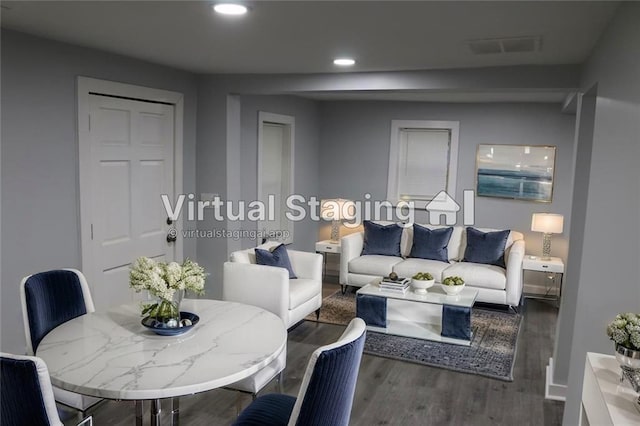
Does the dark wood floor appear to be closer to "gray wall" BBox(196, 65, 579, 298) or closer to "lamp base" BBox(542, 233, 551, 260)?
"gray wall" BBox(196, 65, 579, 298)

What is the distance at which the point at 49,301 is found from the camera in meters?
2.74

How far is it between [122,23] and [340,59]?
1.47m

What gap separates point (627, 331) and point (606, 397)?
0.70 ft

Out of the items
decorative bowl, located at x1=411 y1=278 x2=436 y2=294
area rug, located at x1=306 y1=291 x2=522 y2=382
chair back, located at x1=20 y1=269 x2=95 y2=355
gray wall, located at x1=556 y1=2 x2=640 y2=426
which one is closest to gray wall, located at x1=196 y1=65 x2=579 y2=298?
area rug, located at x1=306 y1=291 x2=522 y2=382

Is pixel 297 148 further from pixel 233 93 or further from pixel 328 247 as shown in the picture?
pixel 233 93

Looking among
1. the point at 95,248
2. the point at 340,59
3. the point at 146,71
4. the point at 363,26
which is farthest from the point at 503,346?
the point at 146,71

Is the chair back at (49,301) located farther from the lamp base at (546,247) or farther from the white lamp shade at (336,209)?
the lamp base at (546,247)

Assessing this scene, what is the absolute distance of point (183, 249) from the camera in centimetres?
489

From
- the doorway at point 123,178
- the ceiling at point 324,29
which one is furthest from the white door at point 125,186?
the ceiling at point 324,29

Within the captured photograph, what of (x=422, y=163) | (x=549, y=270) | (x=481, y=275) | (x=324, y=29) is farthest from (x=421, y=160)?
(x=324, y=29)

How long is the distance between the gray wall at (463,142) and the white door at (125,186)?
304cm

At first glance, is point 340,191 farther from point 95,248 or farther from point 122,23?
point 122,23

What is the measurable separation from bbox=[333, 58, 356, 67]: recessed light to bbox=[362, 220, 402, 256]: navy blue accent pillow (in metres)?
2.77

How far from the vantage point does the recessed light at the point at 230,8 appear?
2363 mm
